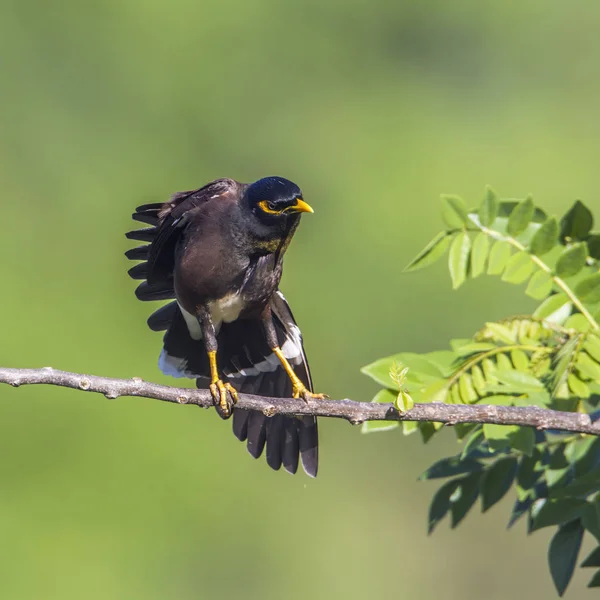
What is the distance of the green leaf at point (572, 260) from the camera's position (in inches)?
146

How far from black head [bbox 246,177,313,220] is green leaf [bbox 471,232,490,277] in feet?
3.35

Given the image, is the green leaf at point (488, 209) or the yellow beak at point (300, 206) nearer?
the green leaf at point (488, 209)

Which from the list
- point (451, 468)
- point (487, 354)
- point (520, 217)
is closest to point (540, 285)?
point (520, 217)

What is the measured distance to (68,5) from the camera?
1853 centimetres

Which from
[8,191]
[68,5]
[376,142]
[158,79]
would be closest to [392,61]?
[376,142]

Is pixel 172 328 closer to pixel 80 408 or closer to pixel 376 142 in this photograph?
pixel 80 408

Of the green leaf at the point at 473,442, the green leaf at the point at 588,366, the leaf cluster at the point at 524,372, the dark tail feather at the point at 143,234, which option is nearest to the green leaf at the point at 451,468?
the leaf cluster at the point at 524,372

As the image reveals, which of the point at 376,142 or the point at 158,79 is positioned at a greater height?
the point at 158,79

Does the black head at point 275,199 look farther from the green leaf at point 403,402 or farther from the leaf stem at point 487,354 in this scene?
the green leaf at point 403,402

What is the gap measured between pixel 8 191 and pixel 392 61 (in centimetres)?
946

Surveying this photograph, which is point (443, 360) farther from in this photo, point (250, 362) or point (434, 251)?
point (250, 362)

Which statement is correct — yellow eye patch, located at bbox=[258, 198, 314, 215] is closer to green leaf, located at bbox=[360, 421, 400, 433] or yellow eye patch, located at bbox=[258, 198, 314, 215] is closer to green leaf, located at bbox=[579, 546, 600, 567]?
green leaf, located at bbox=[360, 421, 400, 433]

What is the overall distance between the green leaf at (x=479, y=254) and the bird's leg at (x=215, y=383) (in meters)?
1.22

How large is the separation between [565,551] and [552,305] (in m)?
0.97
